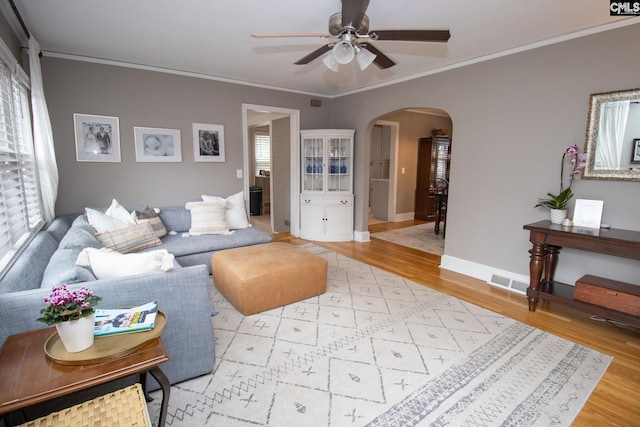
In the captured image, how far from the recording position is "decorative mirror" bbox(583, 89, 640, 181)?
272cm

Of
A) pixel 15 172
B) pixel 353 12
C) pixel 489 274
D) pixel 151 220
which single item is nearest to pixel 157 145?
pixel 151 220

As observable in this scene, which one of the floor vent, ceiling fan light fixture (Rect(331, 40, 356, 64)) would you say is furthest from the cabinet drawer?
ceiling fan light fixture (Rect(331, 40, 356, 64))

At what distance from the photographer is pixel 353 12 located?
2.00 m

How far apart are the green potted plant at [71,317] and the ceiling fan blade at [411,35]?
2.24m

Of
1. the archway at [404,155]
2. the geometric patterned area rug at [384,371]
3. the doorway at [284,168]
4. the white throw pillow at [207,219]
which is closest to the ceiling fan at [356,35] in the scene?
the geometric patterned area rug at [384,371]

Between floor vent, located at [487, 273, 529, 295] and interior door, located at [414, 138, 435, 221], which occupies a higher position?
interior door, located at [414, 138, 435, 221]

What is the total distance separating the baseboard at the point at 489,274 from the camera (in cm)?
354

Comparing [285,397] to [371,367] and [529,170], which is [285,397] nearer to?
[371,367]

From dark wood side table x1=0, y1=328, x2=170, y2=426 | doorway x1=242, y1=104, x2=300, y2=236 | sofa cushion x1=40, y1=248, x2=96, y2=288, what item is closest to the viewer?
dark wood side table x1=0, y1=328, x2=170, y2=426

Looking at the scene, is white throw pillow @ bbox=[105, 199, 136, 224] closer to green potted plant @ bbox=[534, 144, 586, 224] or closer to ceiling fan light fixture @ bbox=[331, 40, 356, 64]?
ceiling fan light fixture @ bbox=[331, 40, 356, 64]

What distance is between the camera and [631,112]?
272 centimetres

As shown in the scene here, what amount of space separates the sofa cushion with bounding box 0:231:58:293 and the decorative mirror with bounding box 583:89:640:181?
4.35 m

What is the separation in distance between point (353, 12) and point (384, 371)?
7.67ft

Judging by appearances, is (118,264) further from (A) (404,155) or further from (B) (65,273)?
(A) (404,155)
